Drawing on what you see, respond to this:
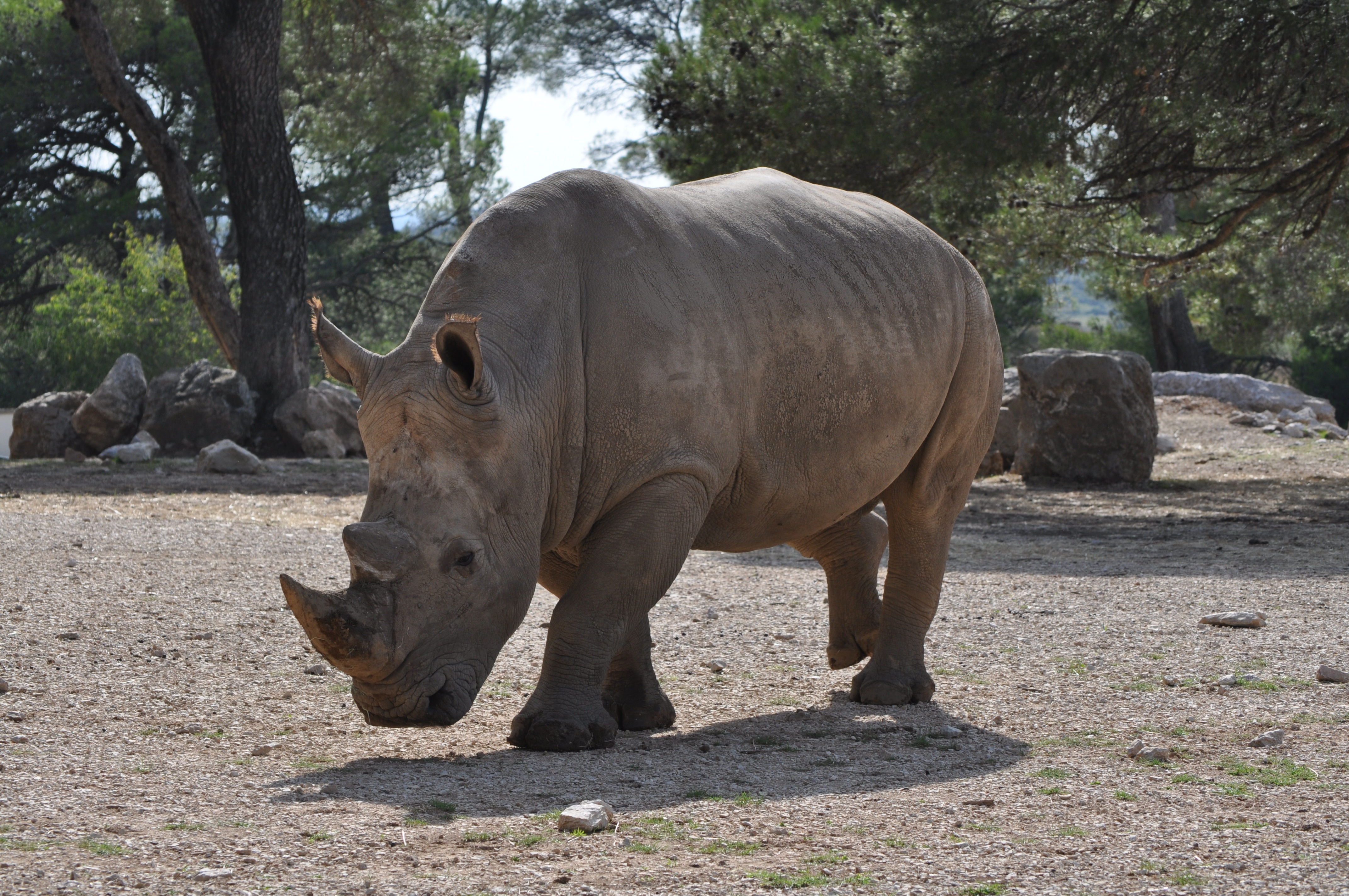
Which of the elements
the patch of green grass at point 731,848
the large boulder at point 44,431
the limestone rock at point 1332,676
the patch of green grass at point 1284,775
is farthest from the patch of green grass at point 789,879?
the large boulder at point 44,431

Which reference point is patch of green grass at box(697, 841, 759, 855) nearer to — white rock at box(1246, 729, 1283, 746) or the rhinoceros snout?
the rhinoceros snout

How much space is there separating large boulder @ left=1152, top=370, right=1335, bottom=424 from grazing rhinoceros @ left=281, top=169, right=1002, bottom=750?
55.9 ft

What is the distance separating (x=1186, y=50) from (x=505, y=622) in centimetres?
891

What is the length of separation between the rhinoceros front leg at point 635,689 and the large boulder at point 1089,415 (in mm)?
10643

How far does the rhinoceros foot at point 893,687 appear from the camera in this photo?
536cm

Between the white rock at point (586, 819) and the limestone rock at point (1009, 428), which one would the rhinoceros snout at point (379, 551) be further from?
the limestone rock at point (1009, 428)

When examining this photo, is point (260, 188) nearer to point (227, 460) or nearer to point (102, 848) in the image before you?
point (227, 460)

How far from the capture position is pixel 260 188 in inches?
642

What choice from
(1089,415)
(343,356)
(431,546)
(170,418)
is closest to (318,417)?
(170,418)

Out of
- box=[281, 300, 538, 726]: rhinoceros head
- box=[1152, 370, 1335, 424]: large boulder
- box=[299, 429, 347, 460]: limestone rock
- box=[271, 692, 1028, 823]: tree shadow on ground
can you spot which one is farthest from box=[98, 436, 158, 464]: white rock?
box=[1152, 370, 1335, 424]: large boulder

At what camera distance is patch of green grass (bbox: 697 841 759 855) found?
3.14 metres

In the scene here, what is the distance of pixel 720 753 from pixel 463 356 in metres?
1.45

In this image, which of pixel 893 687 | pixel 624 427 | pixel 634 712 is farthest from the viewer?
pixel 893 687

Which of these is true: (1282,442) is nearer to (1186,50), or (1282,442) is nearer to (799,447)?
(1186,50)
